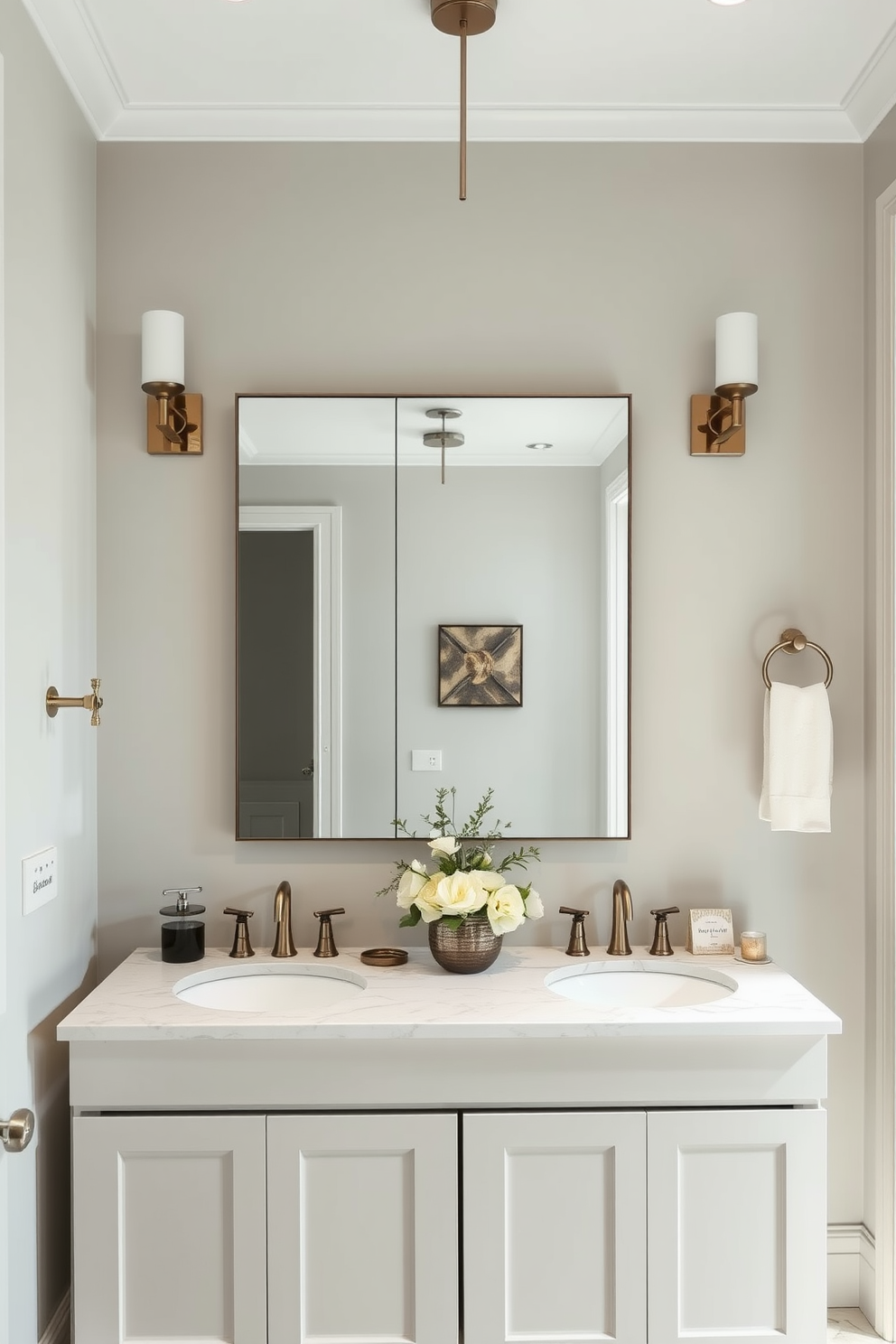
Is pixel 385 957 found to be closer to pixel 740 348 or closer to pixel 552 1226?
pixel 552 1226

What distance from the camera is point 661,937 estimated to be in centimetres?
216

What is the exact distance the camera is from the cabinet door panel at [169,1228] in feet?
5.76

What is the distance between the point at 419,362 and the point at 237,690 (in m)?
0.82

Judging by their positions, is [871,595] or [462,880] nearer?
[462,880]

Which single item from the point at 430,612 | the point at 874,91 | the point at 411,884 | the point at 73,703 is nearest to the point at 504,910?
the point at 411,884

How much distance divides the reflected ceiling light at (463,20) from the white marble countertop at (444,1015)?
1.43m

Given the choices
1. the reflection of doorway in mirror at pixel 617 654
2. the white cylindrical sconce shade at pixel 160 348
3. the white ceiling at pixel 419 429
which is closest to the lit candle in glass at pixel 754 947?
the reflection of doorway in mirror at pixel 617 654

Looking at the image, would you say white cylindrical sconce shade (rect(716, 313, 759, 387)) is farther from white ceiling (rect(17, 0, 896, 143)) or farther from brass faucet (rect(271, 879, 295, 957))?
brass faucet (rect(271, 879, 295, 957))

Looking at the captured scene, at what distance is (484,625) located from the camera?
7.30 ft

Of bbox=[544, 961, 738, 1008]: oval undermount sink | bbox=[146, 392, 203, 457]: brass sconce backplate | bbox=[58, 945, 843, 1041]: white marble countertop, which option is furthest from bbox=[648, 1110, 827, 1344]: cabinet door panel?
bbox=[146, 392, 203, 457]: brass sconce backplate

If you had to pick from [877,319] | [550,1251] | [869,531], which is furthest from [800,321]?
[550,1251]

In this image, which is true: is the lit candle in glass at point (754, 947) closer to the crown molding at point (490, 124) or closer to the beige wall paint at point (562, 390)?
the beige wall paint at point (562, 390)

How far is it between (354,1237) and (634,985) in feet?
2.42

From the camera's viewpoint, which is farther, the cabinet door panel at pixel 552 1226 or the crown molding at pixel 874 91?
Result: the crown molding at pixel 874 91
